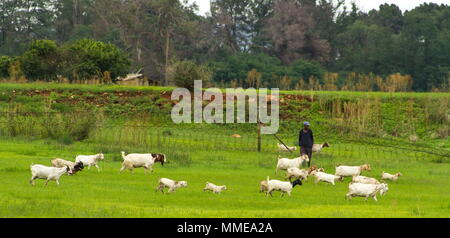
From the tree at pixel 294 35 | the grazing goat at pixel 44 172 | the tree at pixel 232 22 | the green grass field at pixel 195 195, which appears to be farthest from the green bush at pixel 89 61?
the grazing goat at pixel 44 172

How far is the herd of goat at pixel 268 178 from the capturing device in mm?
22203

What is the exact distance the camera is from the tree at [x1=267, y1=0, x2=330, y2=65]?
8856 centimetres

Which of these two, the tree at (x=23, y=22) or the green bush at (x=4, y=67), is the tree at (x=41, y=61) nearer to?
the green bush at (x=4, y=67)

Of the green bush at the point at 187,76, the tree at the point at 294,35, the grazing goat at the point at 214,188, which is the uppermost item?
the tree at the point at 294,35

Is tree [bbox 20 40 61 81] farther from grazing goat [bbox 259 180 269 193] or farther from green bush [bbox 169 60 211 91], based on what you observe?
grazing goat [bbox 259 180 269 193]

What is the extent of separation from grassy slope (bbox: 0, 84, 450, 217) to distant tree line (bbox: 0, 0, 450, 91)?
38.1 m

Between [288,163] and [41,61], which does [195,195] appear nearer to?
[288,163]

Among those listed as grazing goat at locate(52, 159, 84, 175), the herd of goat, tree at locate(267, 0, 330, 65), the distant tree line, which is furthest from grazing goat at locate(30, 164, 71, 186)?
tree at locate(267, 0, 330, 65)

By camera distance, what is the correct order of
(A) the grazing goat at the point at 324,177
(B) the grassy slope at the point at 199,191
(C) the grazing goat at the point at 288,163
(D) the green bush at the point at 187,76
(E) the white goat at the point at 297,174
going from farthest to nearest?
(D) the green bush at the point at 187,76 < (C) the grazing goat at the point at 288,163 < (E) the white goat at the point at 297,174 < (A) the grazing goat at the point at 324,177 < (B) the grassy slope at the point at 199,191

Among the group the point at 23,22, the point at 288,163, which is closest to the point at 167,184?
the point at 288,163

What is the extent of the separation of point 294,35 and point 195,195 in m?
67.4

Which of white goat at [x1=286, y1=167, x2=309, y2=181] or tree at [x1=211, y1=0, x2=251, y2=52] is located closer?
white goat at [x1=286, y1=167, x2=309, y2=181]

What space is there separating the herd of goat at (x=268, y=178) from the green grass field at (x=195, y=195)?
0.23 metres
